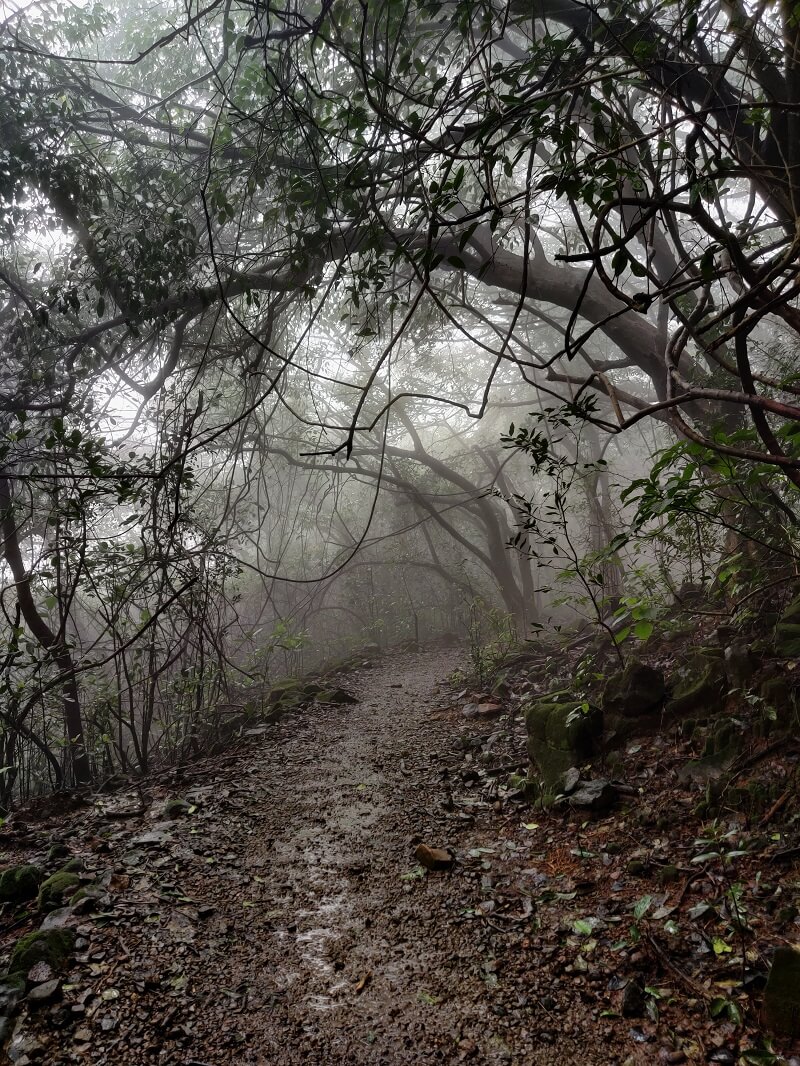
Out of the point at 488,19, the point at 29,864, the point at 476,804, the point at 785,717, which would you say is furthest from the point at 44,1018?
the point at 488,19

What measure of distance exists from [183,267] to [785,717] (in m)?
4.46

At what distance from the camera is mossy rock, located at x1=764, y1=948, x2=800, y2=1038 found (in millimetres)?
1565

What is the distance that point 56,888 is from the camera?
2521mm

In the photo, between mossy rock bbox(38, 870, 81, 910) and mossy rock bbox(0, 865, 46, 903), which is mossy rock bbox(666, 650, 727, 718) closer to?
mossy rock bbox(38, 870, 81, 910)

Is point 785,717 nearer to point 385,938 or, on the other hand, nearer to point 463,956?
point 463,956

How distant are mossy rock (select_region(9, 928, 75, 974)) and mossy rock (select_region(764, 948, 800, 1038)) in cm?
216

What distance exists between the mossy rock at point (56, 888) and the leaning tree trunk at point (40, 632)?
165 cm

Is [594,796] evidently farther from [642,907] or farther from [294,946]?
[294,946]

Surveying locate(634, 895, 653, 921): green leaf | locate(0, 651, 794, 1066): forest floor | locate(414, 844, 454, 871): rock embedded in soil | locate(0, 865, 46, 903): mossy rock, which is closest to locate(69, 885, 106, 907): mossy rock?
locate(0, 651, 794, 1066): forest floor

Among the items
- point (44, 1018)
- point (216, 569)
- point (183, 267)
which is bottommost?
point (44, 1018)

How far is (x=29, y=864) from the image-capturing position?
2764 millimetres

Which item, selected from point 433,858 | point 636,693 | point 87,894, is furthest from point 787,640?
point 87,894

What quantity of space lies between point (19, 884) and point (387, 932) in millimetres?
1563

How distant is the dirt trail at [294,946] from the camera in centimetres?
179
